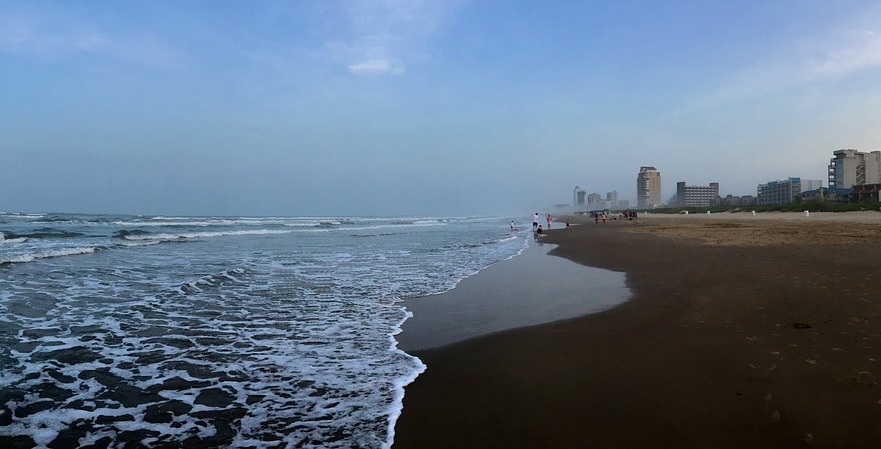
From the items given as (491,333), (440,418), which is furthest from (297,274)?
(440,418)

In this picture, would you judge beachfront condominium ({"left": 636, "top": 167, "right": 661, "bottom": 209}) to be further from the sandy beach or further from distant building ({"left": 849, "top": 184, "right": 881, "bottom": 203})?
the sandy beach

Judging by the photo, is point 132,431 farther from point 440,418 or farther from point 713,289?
point 713,289

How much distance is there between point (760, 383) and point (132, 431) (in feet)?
15.9

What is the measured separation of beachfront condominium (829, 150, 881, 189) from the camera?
10244cm

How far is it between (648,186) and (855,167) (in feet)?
260

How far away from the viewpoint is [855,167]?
10425 centimetres

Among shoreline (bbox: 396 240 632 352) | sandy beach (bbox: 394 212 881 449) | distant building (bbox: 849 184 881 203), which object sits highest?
distant building (bbox: 849 184 881 203)

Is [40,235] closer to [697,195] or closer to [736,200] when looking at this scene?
[736,200]

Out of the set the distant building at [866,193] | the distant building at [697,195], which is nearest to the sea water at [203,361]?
the distant building at [866,193]

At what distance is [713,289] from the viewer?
7.97 m

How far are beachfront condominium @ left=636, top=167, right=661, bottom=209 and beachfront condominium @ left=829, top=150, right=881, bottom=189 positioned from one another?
243 ft

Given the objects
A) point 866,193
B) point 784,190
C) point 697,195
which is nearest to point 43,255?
point 866,193

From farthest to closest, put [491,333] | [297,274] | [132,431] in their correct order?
1. [297,274]
2. [491,333]
3. [132,431]

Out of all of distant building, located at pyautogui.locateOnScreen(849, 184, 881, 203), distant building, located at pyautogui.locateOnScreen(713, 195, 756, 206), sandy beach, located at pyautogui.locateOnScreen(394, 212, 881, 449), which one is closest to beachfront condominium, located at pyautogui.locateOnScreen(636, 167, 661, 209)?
distant building, located at pyautogui.locateOnScreen(713, 195, 756, 206)
